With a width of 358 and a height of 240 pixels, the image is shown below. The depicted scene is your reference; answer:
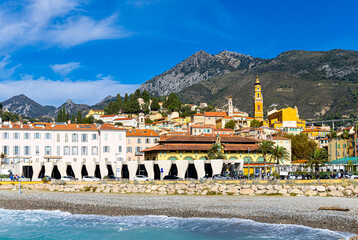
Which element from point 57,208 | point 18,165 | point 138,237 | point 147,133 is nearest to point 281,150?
point 147,133

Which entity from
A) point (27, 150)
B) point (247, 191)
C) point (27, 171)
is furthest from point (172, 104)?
point (247, 191)

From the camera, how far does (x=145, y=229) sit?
23938 mm

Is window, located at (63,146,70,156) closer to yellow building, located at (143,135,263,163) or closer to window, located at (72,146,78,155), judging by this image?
window, located at (72,146,78,155)

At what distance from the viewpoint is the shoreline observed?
76.6 feet

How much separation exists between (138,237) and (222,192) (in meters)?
16.9

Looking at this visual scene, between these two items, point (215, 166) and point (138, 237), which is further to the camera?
point (215, 166)

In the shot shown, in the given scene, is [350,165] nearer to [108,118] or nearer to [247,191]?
[247,191]

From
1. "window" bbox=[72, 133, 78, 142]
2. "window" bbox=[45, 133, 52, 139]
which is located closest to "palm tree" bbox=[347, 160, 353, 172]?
"window" bbox=[72, 133, 78, 142]

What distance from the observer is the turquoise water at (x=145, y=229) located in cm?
2123

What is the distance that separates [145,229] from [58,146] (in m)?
49.7

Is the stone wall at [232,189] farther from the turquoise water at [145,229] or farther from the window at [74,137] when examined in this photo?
the window at [74,137]

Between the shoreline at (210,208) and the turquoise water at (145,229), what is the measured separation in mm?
1024

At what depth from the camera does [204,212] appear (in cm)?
2714

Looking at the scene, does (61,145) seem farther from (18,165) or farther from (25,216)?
(25,216)
